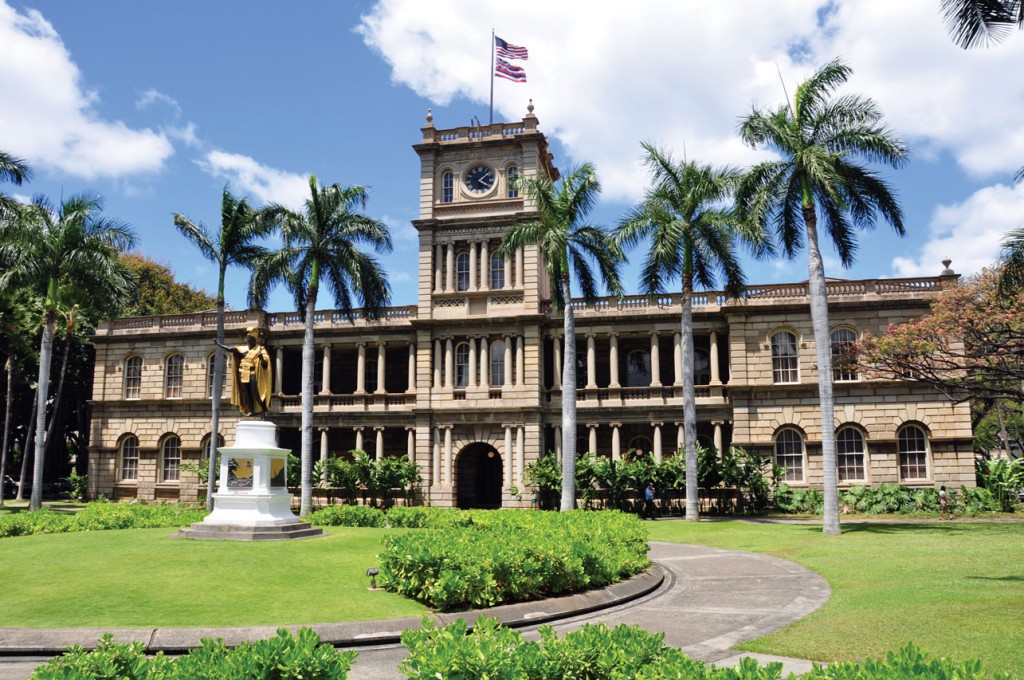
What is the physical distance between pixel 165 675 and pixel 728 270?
25333mm

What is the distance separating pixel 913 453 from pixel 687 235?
1350 centimetres

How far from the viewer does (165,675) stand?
550 centimetres

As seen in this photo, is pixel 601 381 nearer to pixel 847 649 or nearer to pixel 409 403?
pixel 409 403

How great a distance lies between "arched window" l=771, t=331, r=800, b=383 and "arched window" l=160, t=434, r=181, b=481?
28992 millimetres

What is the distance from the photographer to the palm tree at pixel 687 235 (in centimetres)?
2683

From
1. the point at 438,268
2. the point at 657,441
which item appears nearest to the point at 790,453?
the point at 657,441

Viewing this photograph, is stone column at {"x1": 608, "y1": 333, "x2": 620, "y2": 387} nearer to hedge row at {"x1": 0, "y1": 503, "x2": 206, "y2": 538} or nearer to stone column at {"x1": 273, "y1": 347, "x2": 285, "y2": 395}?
stone column at {"x1": 273, "y1": 347, "x2": 285, "y2": 395}

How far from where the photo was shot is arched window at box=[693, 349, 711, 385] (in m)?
35.6

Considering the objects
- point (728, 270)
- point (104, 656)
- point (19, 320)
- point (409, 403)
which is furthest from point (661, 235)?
point (19, 320)

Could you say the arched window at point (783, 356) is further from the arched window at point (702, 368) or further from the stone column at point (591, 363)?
the stone column at point (591, 363)

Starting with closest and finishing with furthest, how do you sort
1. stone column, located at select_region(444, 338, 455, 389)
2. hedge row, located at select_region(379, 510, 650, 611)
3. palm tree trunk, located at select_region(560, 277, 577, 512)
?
hedge row, located at select_region(379, 510, 650, 611) < palm tree trunk, located at select_region(560, 277, 577, 512) < stone column, located at select_region(444, 338, 455, 389)

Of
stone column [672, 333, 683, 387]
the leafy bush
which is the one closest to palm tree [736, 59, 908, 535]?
stone column [672, 333, 683, 387]

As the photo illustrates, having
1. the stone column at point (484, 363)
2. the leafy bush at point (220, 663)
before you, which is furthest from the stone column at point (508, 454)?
the leafy bush at point (220, 663)

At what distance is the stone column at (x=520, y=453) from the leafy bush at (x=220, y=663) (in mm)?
27152
